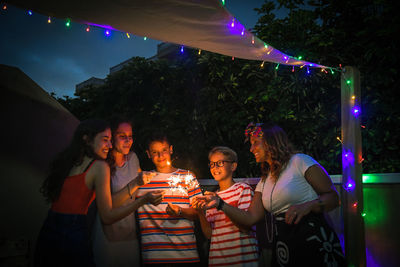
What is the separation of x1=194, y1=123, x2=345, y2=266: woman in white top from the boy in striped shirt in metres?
0.46

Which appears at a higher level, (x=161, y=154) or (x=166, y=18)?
(x=166, y=18)

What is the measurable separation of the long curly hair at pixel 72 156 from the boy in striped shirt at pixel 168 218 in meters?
0.81

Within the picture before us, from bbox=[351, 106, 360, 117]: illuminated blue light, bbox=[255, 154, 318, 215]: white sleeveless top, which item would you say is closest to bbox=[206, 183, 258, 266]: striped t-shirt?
bbox=[255, 154, 318, 215]: white sleeveless top

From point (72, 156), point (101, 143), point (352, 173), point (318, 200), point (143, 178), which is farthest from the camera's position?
point (352, 173)

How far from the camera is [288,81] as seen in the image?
214 inches

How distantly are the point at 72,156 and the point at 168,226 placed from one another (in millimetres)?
1359

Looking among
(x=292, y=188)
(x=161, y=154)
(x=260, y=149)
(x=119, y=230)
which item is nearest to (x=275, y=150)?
(x=260, y=149)

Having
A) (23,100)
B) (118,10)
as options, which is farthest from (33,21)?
(23,100)

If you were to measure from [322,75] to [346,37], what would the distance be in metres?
0.97

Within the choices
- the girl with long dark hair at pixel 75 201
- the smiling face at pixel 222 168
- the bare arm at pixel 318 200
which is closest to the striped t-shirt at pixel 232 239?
the smiling face at pixel 222 168

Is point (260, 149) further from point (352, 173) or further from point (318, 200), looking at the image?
point (352, 173)

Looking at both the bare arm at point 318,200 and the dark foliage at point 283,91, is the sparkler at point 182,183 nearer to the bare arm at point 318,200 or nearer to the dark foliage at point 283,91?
the bare arm at point 318,200

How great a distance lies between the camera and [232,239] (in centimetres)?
307

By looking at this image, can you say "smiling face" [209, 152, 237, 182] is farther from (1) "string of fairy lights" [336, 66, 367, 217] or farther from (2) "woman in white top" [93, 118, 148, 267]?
(1) "string of fairy lights" [336, 66, 367, 217]
